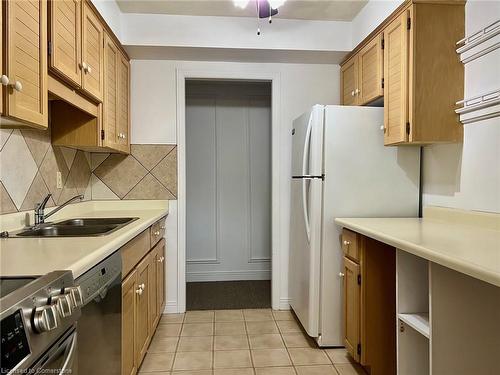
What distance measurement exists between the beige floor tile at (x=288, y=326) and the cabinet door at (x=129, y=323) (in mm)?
1202

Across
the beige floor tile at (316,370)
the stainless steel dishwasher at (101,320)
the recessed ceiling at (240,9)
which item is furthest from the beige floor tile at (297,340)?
the recessed ceiling at (240,9)

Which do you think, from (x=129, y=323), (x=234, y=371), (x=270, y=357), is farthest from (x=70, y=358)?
(x=270, y=357)

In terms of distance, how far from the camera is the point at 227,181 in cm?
399

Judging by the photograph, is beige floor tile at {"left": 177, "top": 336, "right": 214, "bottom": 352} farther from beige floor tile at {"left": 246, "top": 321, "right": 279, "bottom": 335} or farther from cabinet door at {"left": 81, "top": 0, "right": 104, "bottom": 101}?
cabinet door at {"left": 81, "top": 0, "right": 104, "bottom": 101}

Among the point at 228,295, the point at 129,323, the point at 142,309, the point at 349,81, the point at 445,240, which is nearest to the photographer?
the point at 445,240

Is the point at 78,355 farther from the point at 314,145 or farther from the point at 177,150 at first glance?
the point at 177,150

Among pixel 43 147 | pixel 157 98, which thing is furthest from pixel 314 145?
pixel 43 147

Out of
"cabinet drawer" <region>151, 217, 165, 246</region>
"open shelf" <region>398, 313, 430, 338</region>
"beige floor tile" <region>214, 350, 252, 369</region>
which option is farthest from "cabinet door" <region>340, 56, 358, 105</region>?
"beige floor tile" <region>214, 350, 252, 369</region>

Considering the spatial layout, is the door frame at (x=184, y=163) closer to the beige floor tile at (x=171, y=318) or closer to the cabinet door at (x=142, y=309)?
the beige floor tile at (x=171, y=318)

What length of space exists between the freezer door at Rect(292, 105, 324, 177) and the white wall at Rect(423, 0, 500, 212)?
0.76 meters

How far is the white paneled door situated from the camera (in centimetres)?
395

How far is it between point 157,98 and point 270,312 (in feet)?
6.93

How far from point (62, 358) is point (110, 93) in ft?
6.15

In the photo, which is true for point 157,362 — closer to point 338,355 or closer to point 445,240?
point 338,355
